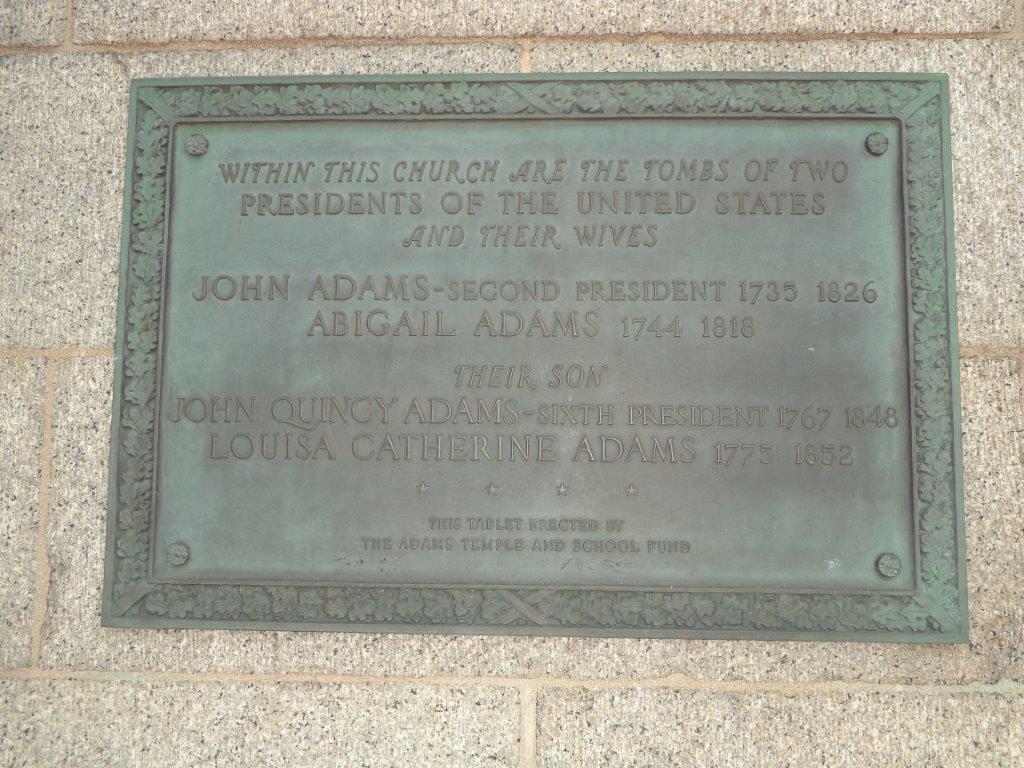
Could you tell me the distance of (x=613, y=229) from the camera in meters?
3.16

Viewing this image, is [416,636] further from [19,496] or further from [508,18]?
[508,18]

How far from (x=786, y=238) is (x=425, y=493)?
1.56 metres

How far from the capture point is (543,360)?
3104mm

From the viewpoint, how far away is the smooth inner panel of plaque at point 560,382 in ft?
9.87

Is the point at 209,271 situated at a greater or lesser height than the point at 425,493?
greater

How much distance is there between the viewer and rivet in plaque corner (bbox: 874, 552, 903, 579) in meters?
2.96

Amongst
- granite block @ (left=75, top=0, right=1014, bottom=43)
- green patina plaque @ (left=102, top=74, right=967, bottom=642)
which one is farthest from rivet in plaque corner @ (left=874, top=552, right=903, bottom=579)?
granite block @ (left=75, top=0, right=1014, bottom=43)

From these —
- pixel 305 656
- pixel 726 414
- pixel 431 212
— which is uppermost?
pixel 431 212

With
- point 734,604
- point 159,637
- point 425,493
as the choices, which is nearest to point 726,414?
point 734,604

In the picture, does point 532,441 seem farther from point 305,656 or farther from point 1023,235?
point 1023,235

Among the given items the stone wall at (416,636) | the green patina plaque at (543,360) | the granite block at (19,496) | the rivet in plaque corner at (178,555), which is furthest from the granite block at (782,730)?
the granite block at (19,496)

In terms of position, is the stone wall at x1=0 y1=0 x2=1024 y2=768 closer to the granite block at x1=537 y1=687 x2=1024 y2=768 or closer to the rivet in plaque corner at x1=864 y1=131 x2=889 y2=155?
the granite block at x1=537 y1=687 x2=1024 y2=768

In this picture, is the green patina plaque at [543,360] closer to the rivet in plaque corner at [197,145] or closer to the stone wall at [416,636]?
the rivet in plaque corner at [197,145]

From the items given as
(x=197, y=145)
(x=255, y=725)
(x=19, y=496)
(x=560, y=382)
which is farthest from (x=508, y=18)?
(x=255, y=725)
